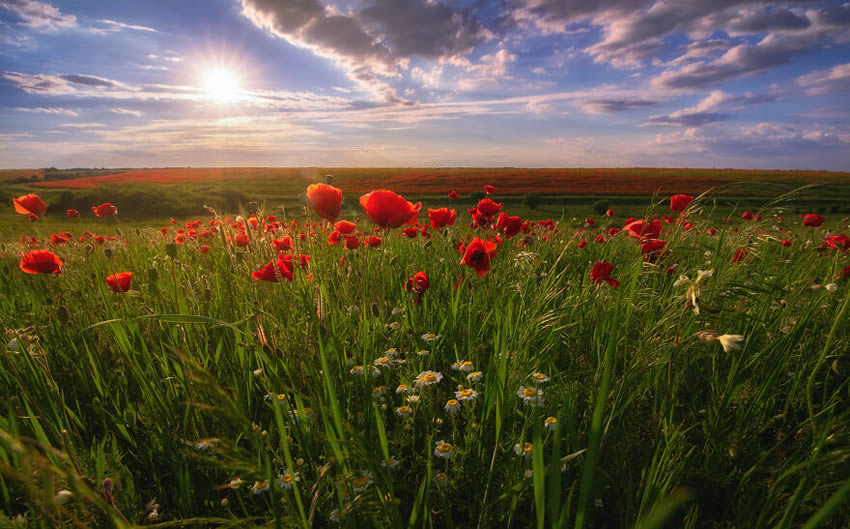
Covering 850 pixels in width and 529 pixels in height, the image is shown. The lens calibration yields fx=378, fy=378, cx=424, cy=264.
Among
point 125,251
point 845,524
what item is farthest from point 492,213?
point 125,251

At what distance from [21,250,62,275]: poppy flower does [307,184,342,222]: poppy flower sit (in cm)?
190

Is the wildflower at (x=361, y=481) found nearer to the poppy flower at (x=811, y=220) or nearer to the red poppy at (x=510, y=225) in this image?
the red poppy at (x=510, y=225)

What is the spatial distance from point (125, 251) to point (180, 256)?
5.11 ft

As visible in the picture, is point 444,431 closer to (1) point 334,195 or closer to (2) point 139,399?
(1) point 334,195

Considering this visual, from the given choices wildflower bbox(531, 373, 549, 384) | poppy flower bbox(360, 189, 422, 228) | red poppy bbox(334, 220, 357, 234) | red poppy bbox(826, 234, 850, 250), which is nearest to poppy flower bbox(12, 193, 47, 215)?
red poppy bbox(334, 220, 357, 234)

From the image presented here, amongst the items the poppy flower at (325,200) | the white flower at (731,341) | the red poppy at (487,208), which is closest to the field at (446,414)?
the white flower at (731,341)

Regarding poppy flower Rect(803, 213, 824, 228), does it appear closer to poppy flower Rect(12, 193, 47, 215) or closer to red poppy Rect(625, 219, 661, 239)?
red poppy Rect(625, 219, 661, 239)

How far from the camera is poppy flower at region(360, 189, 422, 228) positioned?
6.51 feet

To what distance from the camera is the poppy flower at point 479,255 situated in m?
2.16

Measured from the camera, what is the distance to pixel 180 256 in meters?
4.31

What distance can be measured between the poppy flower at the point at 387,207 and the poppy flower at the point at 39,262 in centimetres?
217

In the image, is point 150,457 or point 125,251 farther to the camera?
point 125,251

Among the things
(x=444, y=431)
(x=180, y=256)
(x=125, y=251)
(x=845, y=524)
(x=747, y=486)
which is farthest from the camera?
(x=125, y=251)

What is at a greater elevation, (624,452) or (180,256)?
(180,256)
